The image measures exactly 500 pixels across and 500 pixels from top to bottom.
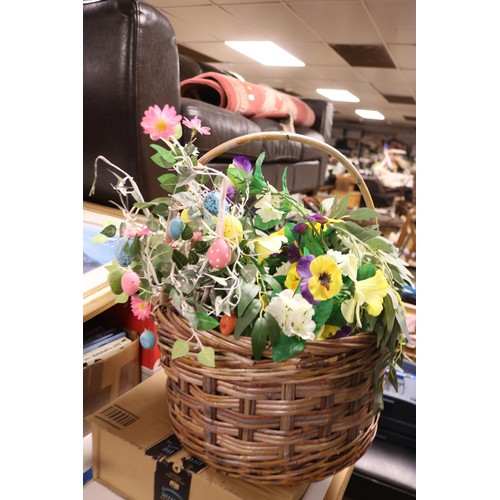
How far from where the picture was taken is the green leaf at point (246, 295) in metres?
0.49

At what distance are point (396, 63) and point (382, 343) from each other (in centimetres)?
499

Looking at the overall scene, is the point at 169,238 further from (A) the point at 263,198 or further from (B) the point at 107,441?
(B) the point at 107,441

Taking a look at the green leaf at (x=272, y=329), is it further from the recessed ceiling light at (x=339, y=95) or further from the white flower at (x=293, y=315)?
the recessed ceiling light at (x=339, y=95)

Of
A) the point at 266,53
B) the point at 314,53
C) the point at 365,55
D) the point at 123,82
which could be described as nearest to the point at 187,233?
the point at 123,82

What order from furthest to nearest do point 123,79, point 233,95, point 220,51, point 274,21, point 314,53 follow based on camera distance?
point 220,51, point 314,53, point 274,21, point 233,95, point 123,79

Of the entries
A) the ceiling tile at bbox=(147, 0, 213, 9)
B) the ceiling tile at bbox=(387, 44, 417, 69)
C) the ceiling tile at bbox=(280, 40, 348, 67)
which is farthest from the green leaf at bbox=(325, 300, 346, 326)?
Answer: the ceiling tile at bbox=(280, 40, 348, 67)

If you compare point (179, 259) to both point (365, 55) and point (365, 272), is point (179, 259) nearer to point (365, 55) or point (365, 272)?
point (365, 272)

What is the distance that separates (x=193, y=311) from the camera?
502 mm

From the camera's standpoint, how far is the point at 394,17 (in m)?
3.26

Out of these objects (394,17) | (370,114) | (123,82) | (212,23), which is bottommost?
(123,82)

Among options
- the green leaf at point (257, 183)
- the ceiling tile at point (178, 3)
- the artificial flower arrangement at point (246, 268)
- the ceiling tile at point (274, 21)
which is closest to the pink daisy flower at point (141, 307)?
the artificial flower arrangement at point (246, 268)

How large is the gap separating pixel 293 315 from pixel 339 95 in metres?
7.90

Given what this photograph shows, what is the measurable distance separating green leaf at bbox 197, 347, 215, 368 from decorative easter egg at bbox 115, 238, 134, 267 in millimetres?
151
